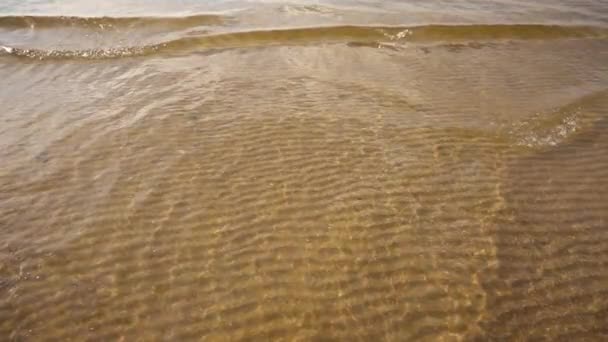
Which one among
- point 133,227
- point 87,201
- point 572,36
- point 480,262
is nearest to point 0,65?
point 87,201

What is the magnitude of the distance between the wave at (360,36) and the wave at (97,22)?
0.99 m

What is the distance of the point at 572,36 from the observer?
7711mm

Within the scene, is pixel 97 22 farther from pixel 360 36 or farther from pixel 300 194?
pixel 300 194

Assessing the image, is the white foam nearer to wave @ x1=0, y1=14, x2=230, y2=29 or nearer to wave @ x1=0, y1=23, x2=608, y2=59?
wave @ x1=0, y1=23, x2=608, y2=59

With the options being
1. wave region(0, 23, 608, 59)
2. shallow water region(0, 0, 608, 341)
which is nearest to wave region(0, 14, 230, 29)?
wave region(0, 23, 608, 59)

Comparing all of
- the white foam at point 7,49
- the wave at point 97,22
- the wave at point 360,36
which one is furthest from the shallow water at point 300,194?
the wave at point 97,22

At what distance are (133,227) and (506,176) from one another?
3233 mm

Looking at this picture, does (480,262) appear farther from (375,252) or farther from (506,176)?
(506,176)

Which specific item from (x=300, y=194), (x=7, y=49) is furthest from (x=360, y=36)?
(x=7, y=49)

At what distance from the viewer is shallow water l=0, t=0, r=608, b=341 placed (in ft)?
8.84

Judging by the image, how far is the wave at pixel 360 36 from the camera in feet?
22.3

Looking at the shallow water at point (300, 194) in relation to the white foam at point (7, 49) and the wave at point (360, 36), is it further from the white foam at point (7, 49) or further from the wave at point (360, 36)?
the wave at point (360, 36)

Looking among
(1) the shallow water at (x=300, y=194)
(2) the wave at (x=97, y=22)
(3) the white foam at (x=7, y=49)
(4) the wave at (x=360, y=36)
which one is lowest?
(1) the shallow water at (x=300, y=194)

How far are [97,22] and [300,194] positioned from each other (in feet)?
20.9
